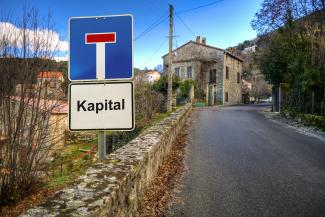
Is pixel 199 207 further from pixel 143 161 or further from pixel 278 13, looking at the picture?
pixel 278 13

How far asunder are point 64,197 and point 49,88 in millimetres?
4053

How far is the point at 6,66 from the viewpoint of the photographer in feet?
18.0

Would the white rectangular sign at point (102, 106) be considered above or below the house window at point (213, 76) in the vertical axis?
below

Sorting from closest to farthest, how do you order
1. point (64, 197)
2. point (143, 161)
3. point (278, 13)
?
point (64, 197), point (143, 161), point (278, 13)

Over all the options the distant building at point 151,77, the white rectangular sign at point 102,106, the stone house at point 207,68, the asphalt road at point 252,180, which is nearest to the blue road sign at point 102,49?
the white rectangular sign at point 102,106

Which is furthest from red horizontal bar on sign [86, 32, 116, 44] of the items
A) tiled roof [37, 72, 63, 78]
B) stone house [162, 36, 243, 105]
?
stone house [162, 36, 243, 105]

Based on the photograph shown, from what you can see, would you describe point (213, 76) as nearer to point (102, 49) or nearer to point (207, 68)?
point (207, 68)

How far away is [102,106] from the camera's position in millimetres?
3330

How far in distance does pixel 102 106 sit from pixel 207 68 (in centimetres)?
4206

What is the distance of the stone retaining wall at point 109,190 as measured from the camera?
8.13 ft

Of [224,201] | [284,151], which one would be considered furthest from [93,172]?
[284,151]

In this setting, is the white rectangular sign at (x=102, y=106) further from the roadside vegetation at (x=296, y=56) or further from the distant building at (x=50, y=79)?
the roadside vegetation at (x=296, y=56)

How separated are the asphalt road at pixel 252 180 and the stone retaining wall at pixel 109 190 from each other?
78 centimetres

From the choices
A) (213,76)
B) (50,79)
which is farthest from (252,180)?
(213,76)
